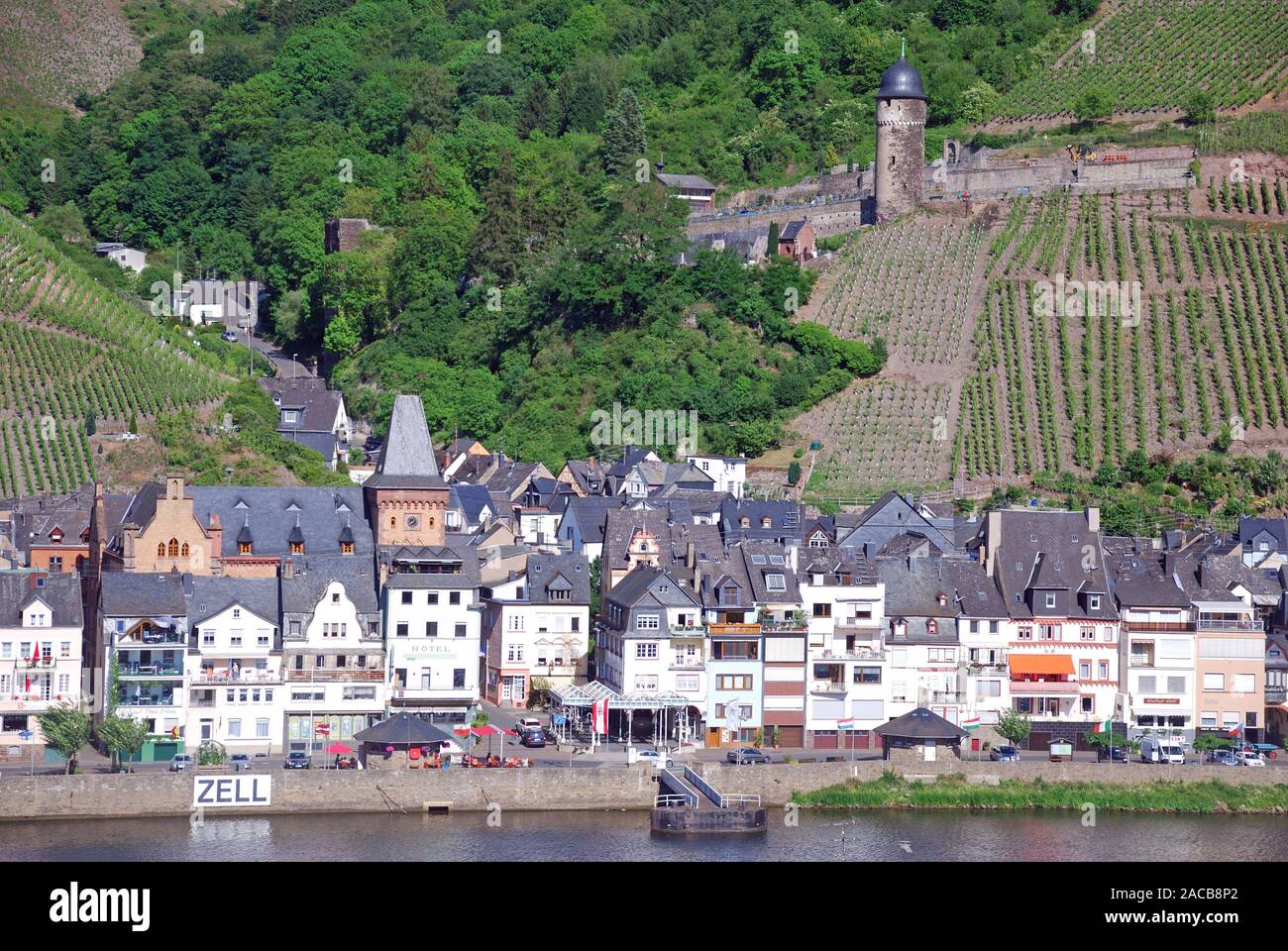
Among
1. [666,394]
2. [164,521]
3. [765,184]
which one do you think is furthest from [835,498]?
[765,184]

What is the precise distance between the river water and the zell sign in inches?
28.9

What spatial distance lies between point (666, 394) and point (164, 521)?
42.1 meters

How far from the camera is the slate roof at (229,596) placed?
68.2 meters

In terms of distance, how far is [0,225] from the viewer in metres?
136

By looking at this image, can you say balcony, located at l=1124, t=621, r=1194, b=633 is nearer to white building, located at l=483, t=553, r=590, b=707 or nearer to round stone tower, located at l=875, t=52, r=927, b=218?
white building, located at l=483, t=553, r=590, b=707

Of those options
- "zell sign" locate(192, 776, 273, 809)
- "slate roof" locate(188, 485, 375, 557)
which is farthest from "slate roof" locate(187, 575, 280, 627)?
"zell sign" locate(192, 776, 273, 809)

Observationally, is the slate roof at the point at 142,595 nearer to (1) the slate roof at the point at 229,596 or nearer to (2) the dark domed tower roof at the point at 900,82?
(1) the slate roof at the point at 229,596

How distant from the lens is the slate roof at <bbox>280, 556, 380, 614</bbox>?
6925 centimetres

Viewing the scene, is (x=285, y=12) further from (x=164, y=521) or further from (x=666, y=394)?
(x=164, y=521)

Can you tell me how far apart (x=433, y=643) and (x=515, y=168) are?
76371 mm

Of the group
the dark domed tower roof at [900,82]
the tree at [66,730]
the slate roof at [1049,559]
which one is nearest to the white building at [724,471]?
the slate roof at [1049,559]

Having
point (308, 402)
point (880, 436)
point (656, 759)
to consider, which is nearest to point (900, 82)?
point (880, 436)

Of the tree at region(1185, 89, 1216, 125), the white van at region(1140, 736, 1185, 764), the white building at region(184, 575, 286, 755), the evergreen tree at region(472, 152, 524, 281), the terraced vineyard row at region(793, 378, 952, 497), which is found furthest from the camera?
the tree at region(1185, 89, 1216, 125)

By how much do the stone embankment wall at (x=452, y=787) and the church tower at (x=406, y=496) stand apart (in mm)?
17901
